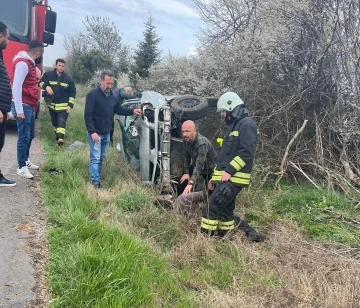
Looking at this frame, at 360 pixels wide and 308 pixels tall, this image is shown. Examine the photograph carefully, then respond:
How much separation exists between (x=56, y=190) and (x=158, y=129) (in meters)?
1.62

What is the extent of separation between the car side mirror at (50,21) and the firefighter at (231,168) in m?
5.58

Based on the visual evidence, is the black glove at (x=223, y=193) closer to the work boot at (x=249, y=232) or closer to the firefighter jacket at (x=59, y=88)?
the work boot at (x=249, y=232)

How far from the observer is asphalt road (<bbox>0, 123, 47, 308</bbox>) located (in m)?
2.83

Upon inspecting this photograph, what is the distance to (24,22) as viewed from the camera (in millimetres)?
8461

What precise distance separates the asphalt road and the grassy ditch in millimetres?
111

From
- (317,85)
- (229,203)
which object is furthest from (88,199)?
(317,85)

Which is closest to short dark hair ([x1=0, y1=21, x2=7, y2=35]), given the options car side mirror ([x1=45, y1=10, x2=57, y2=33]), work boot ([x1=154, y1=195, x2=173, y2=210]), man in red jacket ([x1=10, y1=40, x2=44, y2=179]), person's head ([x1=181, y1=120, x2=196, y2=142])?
man in red jacket ([x1=10, y1=40, x2=44, y2=179])

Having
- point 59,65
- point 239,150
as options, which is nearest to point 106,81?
point 239,150

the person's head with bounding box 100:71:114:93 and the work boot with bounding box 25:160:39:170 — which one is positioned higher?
the person's head with bounding box 100:71:114:93

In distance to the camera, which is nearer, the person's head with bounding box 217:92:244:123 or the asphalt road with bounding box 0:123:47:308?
the asphalt road with bounding box 0:123:47:308

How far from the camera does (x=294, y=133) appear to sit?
24.1ft

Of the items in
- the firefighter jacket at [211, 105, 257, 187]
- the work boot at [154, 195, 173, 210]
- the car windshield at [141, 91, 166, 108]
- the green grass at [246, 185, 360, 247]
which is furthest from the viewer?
the car windshield at [141, 91, 166, 108]

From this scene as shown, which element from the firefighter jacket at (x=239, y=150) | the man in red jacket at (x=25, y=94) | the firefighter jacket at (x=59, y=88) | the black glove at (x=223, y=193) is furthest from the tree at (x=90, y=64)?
the black glove at (x=223, y=193)

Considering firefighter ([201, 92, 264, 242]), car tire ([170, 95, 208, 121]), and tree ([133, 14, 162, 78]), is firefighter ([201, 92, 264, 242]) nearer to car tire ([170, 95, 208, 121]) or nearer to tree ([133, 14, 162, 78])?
car tire ([170, 95, 208, 121])
